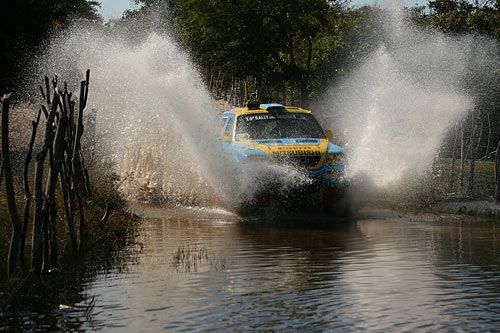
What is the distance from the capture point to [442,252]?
524 inches

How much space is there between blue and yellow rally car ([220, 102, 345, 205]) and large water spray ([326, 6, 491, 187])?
1008 millimetres

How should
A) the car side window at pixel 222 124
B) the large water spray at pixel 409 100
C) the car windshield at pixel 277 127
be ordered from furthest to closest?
the large water spray at pixel 409 100, the car side window at pixel 222 124, the car windshield at pixel 277 127

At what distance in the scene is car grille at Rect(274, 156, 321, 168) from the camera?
18031mm

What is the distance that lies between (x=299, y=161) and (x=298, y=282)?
7.24 m

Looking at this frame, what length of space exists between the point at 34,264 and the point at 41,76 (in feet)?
75.0

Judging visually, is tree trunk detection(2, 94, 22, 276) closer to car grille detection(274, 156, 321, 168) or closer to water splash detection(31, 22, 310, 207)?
water splash detection(31, 22, 310, 207)

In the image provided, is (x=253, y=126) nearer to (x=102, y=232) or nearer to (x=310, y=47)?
(x=102, y=232)

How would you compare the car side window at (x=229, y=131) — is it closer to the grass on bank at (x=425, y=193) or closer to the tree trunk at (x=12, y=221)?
the grass on bank at (x=425, y=193)

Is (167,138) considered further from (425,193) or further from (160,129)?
(425,193)

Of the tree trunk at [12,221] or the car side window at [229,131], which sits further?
the car side window at [229,131]

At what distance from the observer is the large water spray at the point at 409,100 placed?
21.5 m

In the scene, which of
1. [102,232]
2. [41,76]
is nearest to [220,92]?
[41,76]

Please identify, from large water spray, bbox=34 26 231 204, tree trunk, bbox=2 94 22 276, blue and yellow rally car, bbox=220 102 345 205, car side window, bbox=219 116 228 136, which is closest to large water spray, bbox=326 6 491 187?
blue and yellow rally car, bbox=220 102 345 205

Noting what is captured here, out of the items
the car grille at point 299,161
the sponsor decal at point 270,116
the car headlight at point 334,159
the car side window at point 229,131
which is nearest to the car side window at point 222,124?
the car side window at point 229,131
